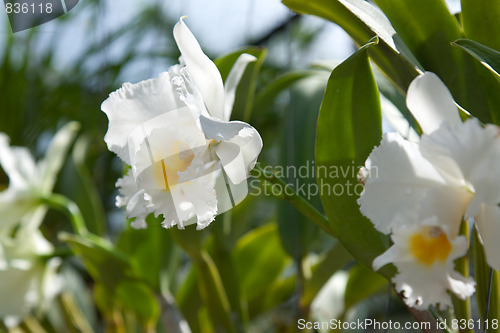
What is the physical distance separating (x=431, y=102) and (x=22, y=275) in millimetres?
569

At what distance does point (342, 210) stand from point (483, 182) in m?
0.12

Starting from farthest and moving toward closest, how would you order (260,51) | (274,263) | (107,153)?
1. (107,153)
2. (274,263)
3. (260,51)

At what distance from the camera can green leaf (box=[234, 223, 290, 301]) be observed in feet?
2.41

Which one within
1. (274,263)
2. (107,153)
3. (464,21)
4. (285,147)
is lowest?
(107,153)

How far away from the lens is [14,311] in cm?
63

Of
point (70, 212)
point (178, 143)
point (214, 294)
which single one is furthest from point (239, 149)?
point (70, 212)

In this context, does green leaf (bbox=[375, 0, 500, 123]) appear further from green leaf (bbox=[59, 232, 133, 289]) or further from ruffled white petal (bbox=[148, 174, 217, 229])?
green leaf (bbox=[59, 232, 133, 289])

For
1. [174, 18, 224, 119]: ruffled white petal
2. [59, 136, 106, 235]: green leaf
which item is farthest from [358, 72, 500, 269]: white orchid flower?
[59, 136, 106, 235]: green leaf

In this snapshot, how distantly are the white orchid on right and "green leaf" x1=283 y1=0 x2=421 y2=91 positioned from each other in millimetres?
71

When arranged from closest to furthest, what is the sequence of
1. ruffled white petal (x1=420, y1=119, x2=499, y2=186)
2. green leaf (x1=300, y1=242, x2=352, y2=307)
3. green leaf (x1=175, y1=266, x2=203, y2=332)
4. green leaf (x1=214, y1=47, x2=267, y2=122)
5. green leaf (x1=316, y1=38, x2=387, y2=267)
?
ruffled white petal (x1=420, y1=119, x2=499, y2=186), green leaf (x1=316, y1=38, x2=387, y2=267), green leaf (x1=214, y1=47, x2=267, y2=122), green leaf (x1=300, y1=242, x2=352, y2=307), green leaf (x1=175, y1=266, x2=203, y2=332)

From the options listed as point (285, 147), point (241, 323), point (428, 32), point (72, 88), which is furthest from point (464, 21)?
point (72, 88)

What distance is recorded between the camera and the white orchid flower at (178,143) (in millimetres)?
292

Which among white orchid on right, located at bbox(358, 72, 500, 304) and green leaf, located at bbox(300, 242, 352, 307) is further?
green leaf, located at bbox(300, 242, 352, 307)

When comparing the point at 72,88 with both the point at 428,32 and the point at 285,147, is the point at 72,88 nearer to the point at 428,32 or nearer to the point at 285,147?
the point at 285,147
